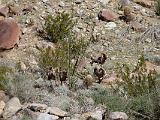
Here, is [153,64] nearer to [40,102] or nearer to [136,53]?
A: [136,53]

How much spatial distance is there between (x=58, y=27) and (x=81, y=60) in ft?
2.28

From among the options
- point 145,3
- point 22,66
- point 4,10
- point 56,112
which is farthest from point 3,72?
point 145,3

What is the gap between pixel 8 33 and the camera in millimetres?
7281

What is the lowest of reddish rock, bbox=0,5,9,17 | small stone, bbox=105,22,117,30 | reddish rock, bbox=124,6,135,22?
small stone, bbox=105,22,117,30

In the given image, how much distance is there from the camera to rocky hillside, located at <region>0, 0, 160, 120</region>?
17.8ft

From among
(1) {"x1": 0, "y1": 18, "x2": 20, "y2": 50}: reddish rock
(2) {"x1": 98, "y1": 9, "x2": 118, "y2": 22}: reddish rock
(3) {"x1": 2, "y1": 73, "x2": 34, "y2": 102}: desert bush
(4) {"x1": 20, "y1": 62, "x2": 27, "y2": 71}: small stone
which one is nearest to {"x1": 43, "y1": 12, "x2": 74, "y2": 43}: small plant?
(1) {"x1": 0, "y1": 18, "x2": 20, "y2": 50}: reddish rock

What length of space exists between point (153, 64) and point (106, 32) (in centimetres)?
113

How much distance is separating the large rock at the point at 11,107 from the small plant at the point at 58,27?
6.80 ft

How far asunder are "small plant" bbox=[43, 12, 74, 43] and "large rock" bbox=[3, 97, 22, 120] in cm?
207

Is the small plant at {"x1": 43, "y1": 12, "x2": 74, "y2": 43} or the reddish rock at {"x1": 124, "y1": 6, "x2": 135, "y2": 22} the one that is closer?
the small plant at {"x1": 43, "y1": 12, "x2": 74, "y2": 43}

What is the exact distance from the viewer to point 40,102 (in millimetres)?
5570

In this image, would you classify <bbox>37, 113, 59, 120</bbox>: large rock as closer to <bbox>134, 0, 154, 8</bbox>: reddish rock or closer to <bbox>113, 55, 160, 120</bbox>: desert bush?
<bbox>113, 55, 160, 120</bbox>: desert bush

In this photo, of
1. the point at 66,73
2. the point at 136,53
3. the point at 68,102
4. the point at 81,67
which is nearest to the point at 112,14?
the point at 136,53

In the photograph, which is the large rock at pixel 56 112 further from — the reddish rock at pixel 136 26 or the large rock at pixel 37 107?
the reddish rock at pixel 136 26
